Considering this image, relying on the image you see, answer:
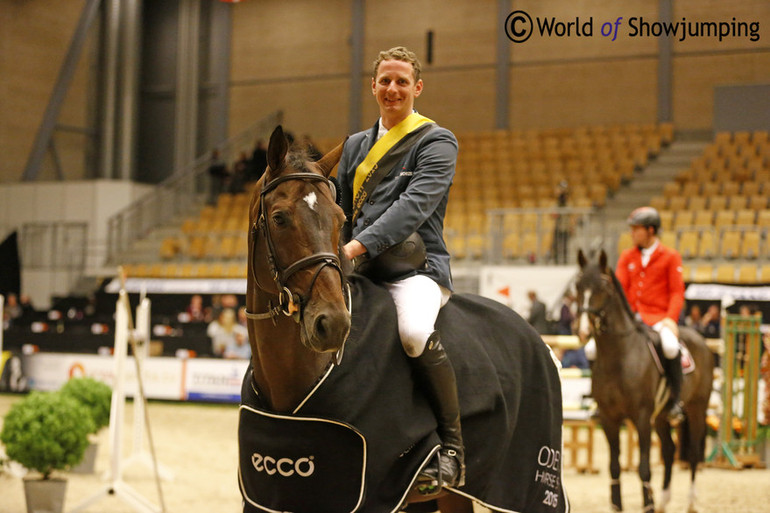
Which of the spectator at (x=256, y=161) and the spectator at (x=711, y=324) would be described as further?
the spectator at (x=256, y=161)

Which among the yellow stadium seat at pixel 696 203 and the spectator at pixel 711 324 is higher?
the yellow stadium seat at pixel 696 203

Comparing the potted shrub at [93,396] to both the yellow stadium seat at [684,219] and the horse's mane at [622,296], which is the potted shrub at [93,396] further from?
the yellow stadium seat at [684,219]

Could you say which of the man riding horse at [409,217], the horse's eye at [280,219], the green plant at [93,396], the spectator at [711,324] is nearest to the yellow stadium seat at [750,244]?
the spectator at [711,324]

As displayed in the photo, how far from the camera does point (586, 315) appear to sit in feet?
21.9

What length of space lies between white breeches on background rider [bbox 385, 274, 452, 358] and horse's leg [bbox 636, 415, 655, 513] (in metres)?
3.57

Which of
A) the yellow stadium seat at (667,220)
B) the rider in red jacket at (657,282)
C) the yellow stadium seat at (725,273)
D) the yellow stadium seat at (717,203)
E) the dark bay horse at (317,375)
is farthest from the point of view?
the yellow stadium seat at (717,203)

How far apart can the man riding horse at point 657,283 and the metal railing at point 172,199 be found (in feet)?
44.4

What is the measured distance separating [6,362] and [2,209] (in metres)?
6.82

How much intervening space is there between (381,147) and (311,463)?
3.90 ft

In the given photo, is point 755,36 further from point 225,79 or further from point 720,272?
point 225,79

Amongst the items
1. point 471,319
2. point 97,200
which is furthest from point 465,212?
point 471,319

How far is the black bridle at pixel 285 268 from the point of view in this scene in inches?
103

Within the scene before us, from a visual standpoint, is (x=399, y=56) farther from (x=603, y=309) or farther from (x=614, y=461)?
(x=614, y=461)

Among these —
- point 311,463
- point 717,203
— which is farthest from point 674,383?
point 717,203
